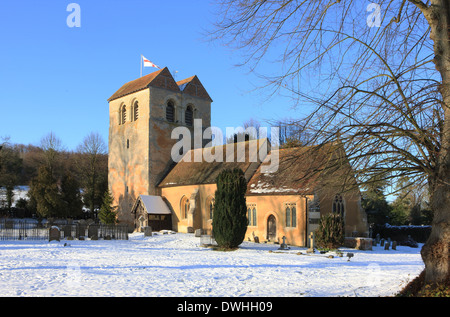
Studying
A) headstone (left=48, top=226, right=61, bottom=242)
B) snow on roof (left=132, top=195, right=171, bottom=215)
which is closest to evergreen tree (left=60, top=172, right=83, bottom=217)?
snow on roof (left=132, top=195, right=171, bottom=215)

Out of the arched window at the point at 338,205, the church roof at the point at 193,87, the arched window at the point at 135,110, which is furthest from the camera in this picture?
the church roof at the point at 193,87

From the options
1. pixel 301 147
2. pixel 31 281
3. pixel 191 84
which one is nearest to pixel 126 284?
pixel 31 281

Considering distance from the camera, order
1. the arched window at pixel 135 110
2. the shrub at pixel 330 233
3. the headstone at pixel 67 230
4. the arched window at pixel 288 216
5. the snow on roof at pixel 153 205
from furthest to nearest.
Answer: the arched window at pixel 135 110
the snow on roof at pixel 153 205
the headstone at pixel 67 230
the arched window at pixel 288 216
the shrub at pixel 330 233

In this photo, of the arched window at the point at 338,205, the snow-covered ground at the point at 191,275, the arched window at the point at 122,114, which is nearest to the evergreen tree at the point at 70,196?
the arched window at the point at 122,114

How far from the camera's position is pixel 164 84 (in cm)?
3825

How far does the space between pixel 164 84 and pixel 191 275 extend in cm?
2773

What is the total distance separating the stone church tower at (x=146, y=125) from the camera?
1458 inches

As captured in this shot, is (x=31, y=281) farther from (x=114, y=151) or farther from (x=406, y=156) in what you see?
(x=114, y=151)

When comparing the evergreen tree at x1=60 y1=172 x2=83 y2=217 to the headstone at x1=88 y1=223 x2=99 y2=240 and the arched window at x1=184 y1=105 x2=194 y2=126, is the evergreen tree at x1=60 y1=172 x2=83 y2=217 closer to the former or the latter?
the arched window at x1=184 y1=105 x2=194 y2=126

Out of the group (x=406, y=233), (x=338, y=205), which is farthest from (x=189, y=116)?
(x=406, y=233)

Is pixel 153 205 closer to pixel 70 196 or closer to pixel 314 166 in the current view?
pixel 70 196

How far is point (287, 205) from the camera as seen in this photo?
26.2 meters

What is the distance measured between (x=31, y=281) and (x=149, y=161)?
83.7ft

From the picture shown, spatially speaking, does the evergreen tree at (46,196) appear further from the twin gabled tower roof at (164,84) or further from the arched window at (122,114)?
the twin gabled tower roof at (164,84)
